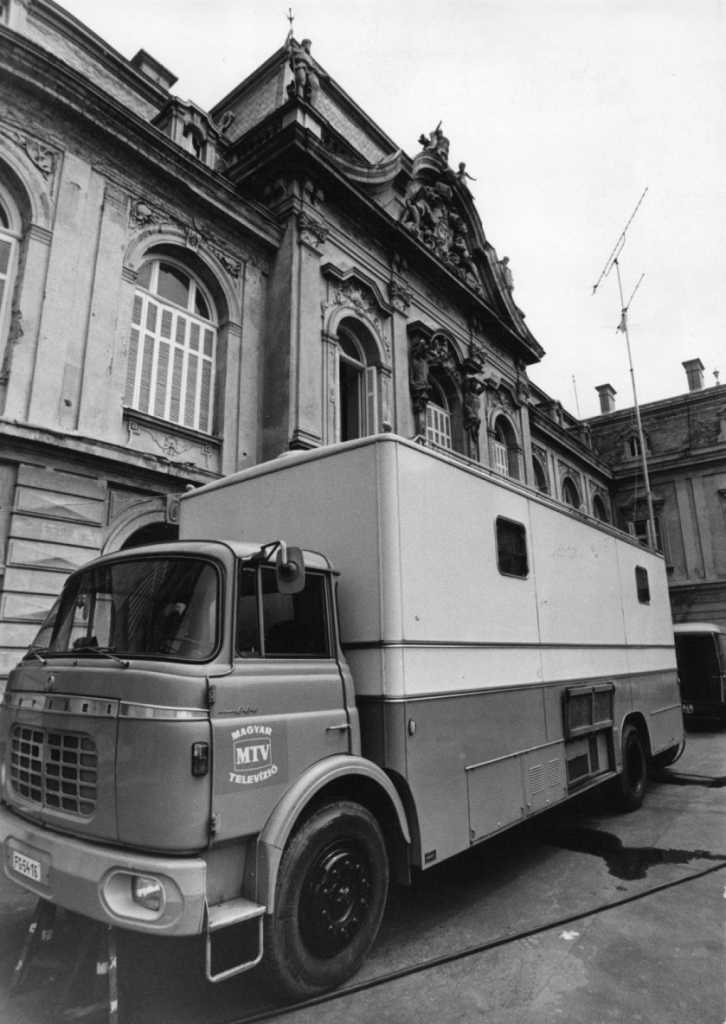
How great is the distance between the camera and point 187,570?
3.83 m

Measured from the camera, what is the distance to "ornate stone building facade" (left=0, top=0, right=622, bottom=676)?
942 cm

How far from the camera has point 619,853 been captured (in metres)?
6.07

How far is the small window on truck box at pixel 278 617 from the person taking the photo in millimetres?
3795

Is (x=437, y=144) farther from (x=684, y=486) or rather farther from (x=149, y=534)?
(x=684, y=486)

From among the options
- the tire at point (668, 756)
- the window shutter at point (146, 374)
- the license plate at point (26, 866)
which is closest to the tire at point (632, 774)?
the tire at point (668, 756)

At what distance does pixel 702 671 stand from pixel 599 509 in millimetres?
18459

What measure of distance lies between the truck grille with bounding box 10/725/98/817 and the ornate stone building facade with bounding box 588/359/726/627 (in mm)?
32689

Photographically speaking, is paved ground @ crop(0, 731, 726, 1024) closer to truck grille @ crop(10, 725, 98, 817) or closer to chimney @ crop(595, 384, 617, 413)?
truck grille @ crop(10, 725, 98, 817)

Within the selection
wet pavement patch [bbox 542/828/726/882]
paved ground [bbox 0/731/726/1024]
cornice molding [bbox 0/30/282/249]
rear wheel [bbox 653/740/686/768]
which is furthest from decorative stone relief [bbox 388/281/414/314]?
paved ground [bbox 0/731/726/1024]

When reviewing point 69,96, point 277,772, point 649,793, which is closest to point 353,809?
point 277,772

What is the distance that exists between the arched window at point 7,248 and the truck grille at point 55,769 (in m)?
7.58

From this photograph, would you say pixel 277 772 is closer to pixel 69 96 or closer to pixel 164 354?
pixel 164 354

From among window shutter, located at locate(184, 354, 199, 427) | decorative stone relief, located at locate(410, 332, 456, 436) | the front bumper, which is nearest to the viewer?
the front bumper

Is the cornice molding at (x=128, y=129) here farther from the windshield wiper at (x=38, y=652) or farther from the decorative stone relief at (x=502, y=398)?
the windshield wiper at (x=38, y=652)
